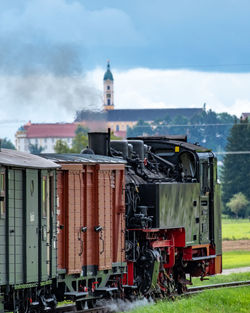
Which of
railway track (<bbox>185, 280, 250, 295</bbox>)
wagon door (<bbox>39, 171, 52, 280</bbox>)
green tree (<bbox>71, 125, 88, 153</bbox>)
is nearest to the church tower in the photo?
green tree (<bbox>71, 125, 88, 153</bbox>)

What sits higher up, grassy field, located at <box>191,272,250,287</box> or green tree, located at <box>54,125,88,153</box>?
green tree, located at <box>54,125,88,153</box>

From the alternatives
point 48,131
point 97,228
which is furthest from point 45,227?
point 48,131

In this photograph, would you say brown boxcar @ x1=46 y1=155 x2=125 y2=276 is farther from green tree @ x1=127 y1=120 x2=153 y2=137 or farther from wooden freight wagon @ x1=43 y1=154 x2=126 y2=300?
green tree @ x1=127 y1=120 x2=153 y2=137

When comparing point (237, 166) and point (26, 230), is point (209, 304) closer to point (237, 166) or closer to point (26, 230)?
point (26, 230)

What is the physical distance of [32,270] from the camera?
51.1ft

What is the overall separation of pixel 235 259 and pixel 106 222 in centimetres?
2463

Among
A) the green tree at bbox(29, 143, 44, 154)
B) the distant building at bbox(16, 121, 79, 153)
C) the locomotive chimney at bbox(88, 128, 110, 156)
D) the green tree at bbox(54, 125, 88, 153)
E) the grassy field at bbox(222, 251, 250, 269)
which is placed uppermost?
the distant building at bbox(16, 121, 79, 153)

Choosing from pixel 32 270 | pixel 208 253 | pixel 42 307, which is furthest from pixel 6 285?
pixel 208 253

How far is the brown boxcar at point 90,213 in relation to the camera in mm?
17297

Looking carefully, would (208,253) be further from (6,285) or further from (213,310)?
(6,285)

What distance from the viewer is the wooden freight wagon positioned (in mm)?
17297

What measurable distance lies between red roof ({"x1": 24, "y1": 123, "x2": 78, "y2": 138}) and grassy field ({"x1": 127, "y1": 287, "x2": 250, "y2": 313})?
95.0m

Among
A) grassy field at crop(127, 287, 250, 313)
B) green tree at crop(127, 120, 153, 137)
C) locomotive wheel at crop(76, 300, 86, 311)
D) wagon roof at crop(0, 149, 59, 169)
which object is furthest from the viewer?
green tree at crop(127, 120, 153, 137)

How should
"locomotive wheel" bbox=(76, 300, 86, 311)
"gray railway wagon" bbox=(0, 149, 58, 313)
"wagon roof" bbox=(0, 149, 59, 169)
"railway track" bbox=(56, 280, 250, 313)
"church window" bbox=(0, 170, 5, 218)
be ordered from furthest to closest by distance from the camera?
"locomotive wheel" bbox=(76, 300, 86, 311), "railway track" bbox=(56, 280, 250, 313), "gray railway wagon" bbox=(0, 149, 58, 313), "wagon roof" bbox=(0, 149, 59, 169), "church window" bbox=(0, 170, 5, 218)
